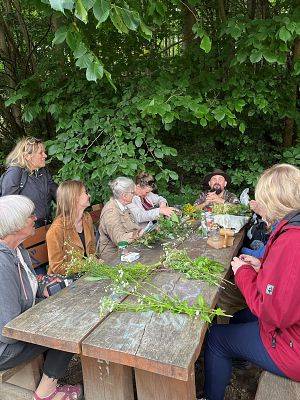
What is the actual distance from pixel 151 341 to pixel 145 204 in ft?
9.25

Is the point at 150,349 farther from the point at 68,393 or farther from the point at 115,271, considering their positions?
the point at 68,393

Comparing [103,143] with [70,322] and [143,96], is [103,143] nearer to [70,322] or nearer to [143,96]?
[143,96]

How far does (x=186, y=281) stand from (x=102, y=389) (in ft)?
2.62

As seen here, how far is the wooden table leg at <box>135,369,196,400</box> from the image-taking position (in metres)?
1.92

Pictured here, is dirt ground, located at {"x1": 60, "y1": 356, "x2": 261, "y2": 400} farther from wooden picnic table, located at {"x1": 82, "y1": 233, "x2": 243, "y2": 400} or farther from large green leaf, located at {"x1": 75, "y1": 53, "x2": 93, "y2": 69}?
large green leaf, located at {"x1": 75, "y1": 53, "x2": 93, "y2": 69}

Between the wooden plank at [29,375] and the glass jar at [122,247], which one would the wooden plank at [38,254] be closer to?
the glass jar at [122,247]

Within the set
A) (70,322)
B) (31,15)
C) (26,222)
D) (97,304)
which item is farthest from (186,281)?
(31,15)

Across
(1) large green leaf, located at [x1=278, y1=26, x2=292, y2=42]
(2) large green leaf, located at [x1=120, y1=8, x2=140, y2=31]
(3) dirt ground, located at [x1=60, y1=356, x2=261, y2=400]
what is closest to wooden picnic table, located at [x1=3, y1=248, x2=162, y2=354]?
(3) dirt ground, located at [x1=60, y1=356, x2=261, y2=400]

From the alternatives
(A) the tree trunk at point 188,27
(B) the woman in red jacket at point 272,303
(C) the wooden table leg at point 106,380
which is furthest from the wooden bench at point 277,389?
(A) the tree trunk at point 188,27

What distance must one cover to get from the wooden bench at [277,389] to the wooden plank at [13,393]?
137cm

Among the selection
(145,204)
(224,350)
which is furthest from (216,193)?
(224,350)

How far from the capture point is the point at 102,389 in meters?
2.09

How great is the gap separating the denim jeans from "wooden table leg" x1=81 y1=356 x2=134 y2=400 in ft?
0.55

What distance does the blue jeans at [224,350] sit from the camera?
6.87 ft
